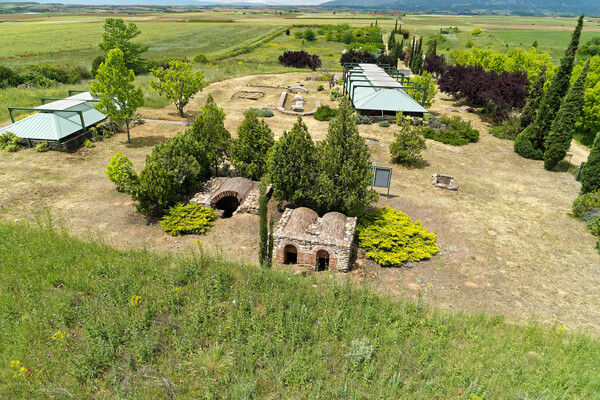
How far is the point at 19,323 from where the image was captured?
8.49 metres

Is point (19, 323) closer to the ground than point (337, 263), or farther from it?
farther from it

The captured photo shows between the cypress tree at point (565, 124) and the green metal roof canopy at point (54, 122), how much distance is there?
31443mm

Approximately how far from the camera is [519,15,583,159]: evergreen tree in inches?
864

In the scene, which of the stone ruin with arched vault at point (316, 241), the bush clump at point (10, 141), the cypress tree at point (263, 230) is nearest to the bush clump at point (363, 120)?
the stone ruin with arched vault at point (316, 241)

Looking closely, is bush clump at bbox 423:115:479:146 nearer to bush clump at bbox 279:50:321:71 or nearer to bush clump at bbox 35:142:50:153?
bush clump at bbox 35:142:50:153

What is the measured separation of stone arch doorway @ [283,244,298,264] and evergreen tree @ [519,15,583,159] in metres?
20.2

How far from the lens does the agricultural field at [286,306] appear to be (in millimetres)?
7590

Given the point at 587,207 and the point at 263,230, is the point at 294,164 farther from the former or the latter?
the point at 587,207

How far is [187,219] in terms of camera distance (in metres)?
15.3

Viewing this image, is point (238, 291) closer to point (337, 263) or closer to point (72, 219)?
point (337, 263)

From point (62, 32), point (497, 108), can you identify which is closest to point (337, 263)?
point (497, 108)

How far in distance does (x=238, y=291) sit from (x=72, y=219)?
1016 centimetres

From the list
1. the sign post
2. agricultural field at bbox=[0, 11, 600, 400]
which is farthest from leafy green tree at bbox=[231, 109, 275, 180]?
the sign post

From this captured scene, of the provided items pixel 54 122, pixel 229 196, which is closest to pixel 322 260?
pixel 229 196
